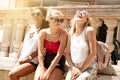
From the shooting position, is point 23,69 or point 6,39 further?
point 6,39

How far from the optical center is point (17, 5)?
40.1 feet

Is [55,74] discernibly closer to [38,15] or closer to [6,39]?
[38,15]

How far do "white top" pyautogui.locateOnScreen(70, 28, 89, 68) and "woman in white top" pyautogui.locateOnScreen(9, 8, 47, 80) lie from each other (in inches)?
22.2

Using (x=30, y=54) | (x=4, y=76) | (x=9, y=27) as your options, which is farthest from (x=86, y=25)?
(x=9, y=27)

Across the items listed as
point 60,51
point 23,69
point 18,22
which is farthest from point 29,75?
point 18,22

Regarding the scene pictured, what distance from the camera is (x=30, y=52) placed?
356cm

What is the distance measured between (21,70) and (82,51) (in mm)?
803

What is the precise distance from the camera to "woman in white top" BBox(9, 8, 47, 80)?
345 cm

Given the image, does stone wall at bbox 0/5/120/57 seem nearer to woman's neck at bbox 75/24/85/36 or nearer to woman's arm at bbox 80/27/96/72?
woman's neck at bbox 75/24/85/36

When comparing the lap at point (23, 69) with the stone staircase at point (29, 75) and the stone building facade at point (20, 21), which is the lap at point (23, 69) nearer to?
the stone staircase at point (29, 75)

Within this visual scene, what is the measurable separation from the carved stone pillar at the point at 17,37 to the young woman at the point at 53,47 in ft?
4.19

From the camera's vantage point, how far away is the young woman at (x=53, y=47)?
3219 millimetres

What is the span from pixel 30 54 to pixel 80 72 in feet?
2.53

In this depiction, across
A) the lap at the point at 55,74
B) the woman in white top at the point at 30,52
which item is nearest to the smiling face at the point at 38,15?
the woman in white top at the point at 30,52
